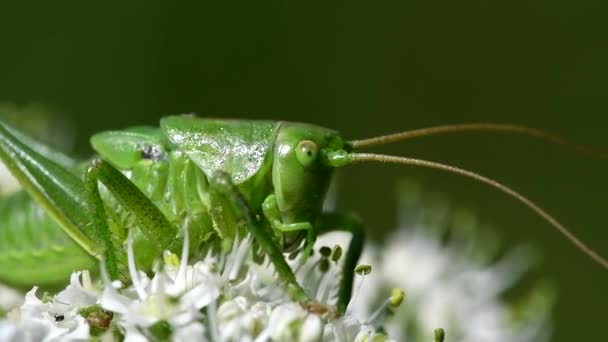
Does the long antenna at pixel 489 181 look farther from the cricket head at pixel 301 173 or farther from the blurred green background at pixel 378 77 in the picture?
the blurred green background at pixel 378 77

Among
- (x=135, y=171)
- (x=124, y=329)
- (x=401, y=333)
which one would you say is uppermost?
(x=135, y=171)

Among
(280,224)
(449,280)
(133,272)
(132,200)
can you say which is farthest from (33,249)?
(449,280)

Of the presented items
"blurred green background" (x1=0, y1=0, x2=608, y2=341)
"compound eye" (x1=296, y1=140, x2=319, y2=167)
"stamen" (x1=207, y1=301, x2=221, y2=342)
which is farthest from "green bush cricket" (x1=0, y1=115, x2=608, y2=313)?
"blurred green background" (x1=0, y1=0, x2=608, y2=341)

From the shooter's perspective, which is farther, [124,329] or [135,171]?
[135,171]

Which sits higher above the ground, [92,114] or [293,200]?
[293,200]

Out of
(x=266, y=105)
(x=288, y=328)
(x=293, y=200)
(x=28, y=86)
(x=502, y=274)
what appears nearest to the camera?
(x=288, y=328)

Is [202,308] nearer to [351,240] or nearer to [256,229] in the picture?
[256,229]

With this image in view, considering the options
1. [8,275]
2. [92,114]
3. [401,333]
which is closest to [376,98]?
[92,114]

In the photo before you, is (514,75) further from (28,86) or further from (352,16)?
(28,86)
